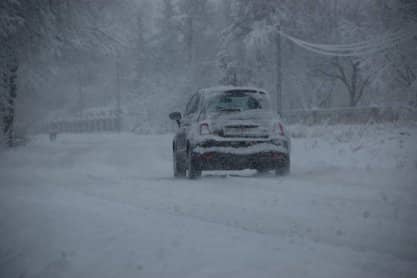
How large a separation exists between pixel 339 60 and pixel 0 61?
3787 centimetres

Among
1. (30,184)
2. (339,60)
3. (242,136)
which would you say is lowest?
(30,184)

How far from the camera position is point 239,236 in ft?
14.6

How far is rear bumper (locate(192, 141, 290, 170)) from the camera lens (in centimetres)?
911

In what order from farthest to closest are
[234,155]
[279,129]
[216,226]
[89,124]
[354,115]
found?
1. [89,124]
2. [354,115]
3. [279,129]
4. [234,155]
5. [216,226]

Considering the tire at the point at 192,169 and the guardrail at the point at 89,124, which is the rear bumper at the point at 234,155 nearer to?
the tire at the point at 192,169

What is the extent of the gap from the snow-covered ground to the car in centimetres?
36

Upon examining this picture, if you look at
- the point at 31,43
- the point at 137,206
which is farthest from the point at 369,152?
the point at 31,43

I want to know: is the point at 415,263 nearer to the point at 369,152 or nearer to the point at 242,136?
the point at 242,136

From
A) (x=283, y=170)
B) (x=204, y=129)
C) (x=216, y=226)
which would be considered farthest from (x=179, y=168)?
(x=216, y=226)

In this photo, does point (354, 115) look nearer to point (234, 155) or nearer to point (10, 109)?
point (10, 109)

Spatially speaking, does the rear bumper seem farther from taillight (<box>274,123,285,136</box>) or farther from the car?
taillight (<box>274,123,285,136</box>)

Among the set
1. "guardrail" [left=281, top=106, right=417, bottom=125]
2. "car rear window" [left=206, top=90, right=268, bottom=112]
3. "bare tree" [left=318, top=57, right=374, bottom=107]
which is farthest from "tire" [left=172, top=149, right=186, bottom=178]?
"bare tree" [left=318, top=57, right=374, bottom=107]

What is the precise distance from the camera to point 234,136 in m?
9.25

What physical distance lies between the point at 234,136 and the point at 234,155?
394 millimetres
